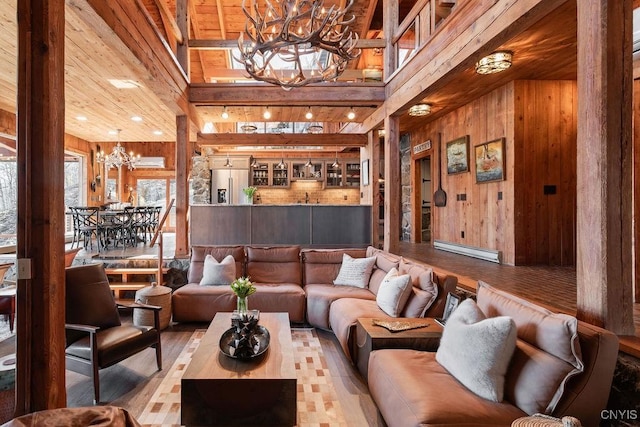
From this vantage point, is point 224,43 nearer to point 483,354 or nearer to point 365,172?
point 365,172

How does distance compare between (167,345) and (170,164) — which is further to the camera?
(170,164)

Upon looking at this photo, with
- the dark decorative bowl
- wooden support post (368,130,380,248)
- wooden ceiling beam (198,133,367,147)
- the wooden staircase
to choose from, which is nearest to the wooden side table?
the dark decorative bowl

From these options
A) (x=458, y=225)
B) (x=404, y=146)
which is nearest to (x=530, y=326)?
(x=458, y=225)

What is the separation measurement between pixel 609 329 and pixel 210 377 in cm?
235

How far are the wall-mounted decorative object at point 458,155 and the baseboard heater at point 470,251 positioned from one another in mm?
1369

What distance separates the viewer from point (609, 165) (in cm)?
189

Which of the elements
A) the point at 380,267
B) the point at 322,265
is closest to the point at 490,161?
the point at 380,267

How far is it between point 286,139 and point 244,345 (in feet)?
19.0

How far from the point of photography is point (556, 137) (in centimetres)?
507

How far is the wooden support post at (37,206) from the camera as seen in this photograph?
1.89 metres

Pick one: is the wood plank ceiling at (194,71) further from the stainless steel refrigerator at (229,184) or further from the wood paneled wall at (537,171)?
the stainless steel refrigerator at (229,184)

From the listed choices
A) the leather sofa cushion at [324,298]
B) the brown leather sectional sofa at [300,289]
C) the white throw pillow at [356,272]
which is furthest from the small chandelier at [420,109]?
the leather sofa cushion at [324,298]

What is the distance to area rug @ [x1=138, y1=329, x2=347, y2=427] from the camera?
2428 mm

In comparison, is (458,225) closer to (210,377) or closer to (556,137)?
(556,137)
